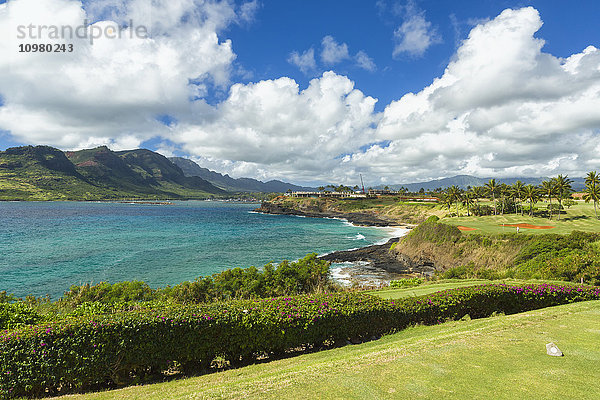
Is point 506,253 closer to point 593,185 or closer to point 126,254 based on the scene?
point 593,185

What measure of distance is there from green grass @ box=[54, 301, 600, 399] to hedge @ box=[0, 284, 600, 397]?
0.78 metres

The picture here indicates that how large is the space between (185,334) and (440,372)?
8.25 m

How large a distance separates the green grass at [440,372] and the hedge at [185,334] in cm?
78

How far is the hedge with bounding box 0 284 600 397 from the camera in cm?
863

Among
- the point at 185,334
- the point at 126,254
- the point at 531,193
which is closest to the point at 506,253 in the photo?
the point at 185,334

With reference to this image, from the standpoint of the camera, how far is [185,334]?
9.86m

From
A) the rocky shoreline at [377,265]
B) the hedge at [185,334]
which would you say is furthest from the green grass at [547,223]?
the hedge at [185,334]

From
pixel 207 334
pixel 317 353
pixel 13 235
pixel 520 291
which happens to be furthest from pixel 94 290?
pixel 13 235

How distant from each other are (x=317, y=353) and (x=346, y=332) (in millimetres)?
1582

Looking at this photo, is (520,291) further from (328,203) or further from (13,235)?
(328,203)

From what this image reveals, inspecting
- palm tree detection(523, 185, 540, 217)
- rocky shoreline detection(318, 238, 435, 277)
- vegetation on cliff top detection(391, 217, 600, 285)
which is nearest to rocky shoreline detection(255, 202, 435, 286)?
rocky shoreline detection(318, 238, 435, 277)

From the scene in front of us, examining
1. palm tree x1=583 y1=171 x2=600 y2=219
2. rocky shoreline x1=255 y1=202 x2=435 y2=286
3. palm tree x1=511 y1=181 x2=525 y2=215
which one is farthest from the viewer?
palm tree x1=511 y1=181 x2=525 y2=215

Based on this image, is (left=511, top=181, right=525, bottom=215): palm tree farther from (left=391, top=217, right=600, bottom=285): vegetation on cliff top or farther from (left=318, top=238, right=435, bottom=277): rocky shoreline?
(left=318, top=238, right=435, bottom=277): rocky shoreline

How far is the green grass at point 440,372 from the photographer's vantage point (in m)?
6.55
